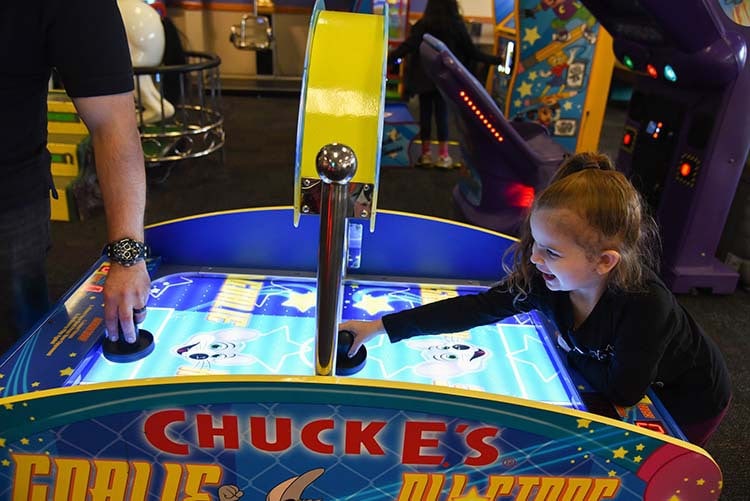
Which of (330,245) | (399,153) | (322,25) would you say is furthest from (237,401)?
(399,153)

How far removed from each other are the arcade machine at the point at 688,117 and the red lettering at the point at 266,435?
67.6 inches

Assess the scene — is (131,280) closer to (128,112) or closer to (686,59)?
(128,112)

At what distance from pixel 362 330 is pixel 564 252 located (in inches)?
13.9

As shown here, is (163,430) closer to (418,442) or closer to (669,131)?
(418,442)

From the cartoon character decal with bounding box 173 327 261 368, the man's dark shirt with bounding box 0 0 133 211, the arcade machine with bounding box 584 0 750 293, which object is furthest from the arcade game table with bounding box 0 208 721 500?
the arcade machine with bounding box 584 0 750 293

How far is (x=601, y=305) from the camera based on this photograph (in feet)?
3.14

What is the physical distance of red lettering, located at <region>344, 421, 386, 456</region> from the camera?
0.68 meters

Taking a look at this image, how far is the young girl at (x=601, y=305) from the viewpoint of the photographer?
894 mm

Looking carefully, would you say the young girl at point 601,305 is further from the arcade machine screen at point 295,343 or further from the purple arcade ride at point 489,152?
the purple arcade ride at point 489,152

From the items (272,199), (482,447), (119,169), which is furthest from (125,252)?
(272,199)

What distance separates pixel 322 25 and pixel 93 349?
0.70 metres

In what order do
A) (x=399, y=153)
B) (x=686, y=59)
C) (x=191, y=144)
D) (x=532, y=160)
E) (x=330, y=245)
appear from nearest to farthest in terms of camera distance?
(x=330, y=245)
(x=686, y=59)
(x=532, y=160)
(x=191, y=144)
(x=399, y=153)

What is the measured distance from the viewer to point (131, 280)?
34.5 inches

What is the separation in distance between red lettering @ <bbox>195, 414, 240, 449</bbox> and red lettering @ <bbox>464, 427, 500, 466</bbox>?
10.4 inches
